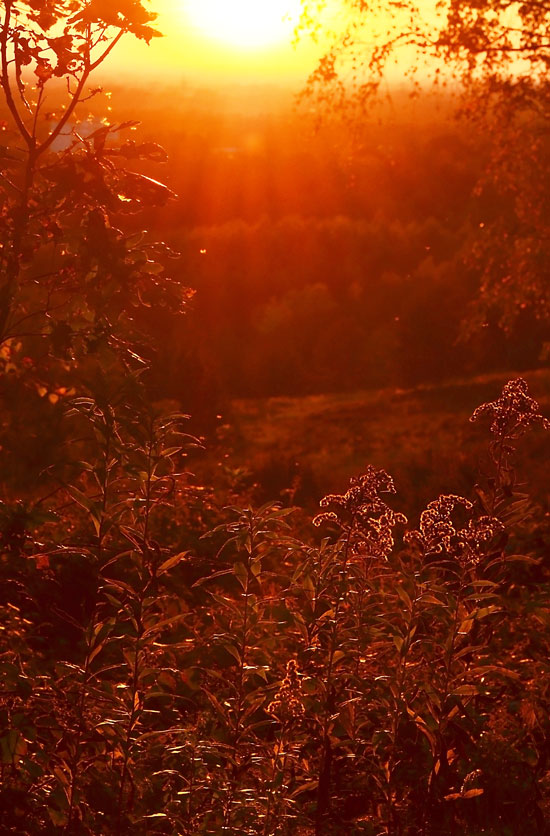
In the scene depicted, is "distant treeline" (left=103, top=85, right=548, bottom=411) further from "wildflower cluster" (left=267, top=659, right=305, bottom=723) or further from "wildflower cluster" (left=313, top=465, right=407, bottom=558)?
"wildflower cluster" (left=267, top=659, right=305, bottom=723)

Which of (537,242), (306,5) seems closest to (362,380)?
(537,242)

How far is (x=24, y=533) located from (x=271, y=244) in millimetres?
49221

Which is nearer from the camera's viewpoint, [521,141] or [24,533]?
[24,533]

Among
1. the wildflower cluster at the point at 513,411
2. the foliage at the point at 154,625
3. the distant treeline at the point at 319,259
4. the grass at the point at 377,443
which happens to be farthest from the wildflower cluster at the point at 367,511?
the distant treeline at the point at 319,259

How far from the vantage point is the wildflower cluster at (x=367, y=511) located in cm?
378

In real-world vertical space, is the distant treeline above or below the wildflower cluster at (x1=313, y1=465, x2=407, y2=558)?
below

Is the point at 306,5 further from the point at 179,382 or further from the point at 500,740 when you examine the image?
the point at 500,740

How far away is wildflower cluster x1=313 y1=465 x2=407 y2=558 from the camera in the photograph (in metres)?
3.78

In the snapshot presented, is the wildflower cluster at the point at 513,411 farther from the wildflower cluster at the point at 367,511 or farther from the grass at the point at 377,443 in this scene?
the grass at the point at 377,443

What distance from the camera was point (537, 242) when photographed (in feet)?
53.5

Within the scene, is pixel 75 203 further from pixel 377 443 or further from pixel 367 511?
pixel 377 443

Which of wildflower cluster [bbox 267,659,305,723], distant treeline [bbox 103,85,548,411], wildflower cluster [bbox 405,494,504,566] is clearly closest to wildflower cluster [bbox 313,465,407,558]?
wildflower cluster [bbox 405,494,504,566]

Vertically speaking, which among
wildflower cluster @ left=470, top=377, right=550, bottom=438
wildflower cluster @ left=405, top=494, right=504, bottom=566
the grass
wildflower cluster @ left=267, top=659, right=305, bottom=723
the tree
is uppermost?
the tree

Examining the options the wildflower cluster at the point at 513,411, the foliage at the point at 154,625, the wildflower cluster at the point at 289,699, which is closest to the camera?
the wildflower cluster at the point at 289,699
